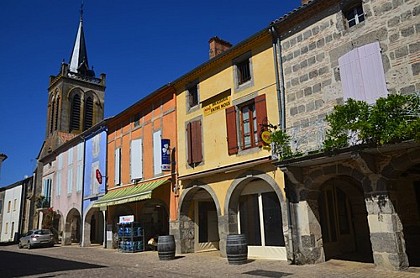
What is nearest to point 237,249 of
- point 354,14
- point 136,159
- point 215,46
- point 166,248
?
point 166,248

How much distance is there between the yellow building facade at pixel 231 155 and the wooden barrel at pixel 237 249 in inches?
50.6

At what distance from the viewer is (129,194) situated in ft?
56.0

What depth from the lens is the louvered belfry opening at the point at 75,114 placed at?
1522 inches

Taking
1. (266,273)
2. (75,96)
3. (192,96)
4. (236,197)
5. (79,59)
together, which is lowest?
(266,273)

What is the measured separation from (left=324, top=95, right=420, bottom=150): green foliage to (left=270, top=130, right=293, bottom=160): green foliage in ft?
5.07

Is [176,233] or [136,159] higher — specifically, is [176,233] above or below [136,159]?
below

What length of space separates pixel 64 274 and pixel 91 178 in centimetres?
1293

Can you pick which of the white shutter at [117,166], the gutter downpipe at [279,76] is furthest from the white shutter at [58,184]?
the gutter downpipe at [279,76]

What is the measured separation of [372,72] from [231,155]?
17.9 ft

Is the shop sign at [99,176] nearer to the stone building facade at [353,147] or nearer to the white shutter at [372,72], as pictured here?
the stone building facade at [353,147]

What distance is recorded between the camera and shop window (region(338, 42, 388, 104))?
360 inches

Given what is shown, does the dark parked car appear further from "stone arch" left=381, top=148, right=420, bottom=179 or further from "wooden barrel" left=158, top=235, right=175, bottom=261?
"stone arch" left=381, top=148, right=420, bottom=179

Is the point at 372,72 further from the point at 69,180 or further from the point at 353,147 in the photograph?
the point at 69,180

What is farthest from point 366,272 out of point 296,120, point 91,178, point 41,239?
point 41,239
